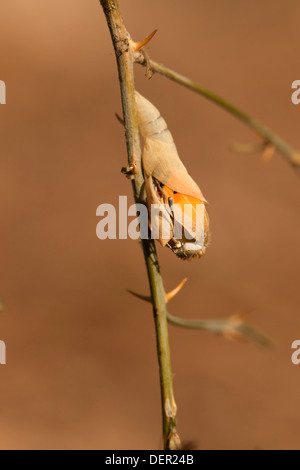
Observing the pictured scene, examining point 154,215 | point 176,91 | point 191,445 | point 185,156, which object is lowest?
point 191,445

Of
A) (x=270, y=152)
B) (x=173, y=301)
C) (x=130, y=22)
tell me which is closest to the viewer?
(x=270, y=152)

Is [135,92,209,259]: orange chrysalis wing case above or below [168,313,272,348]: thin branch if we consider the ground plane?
above

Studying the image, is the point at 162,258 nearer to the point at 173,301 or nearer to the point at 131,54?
the point at 173,301

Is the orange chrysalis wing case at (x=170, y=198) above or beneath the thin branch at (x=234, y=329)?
above

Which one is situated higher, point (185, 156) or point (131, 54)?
point (185, 156)

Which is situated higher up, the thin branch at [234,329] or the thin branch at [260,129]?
the thin branch at [260,129]

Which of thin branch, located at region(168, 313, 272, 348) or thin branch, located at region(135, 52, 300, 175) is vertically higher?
thin branch, located at region(135, 52, 300, 175)

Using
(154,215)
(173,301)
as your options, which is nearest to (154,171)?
(154,215)

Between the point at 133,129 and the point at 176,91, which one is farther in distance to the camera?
the point at 176,91
